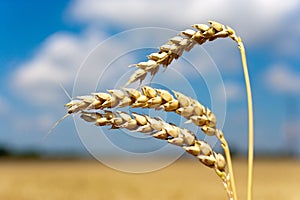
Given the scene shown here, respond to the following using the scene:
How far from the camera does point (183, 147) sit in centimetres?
57

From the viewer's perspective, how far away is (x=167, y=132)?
0.56m

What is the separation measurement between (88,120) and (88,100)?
0.02 m

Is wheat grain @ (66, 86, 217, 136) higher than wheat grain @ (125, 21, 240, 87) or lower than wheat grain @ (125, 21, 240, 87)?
lower

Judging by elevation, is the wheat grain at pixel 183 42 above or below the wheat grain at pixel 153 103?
above

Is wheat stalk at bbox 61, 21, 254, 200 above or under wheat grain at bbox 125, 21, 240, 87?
under

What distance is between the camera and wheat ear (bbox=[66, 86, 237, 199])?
0.55 metres

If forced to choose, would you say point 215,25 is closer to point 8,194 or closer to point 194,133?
point 194,133

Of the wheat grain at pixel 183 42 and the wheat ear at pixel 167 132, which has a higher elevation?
the wheat grain at pixel 183 42

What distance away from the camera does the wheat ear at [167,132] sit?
1.80ft

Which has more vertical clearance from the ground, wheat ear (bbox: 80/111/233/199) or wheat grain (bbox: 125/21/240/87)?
wheat grain (bbox: 125/21/240/87)

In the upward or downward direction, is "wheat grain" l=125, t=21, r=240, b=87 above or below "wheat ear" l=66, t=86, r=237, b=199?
above

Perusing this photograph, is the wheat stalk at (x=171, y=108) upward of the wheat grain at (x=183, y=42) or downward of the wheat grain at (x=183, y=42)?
downward

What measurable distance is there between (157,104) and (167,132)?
32 mm

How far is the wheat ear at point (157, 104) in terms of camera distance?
1.80 ft
